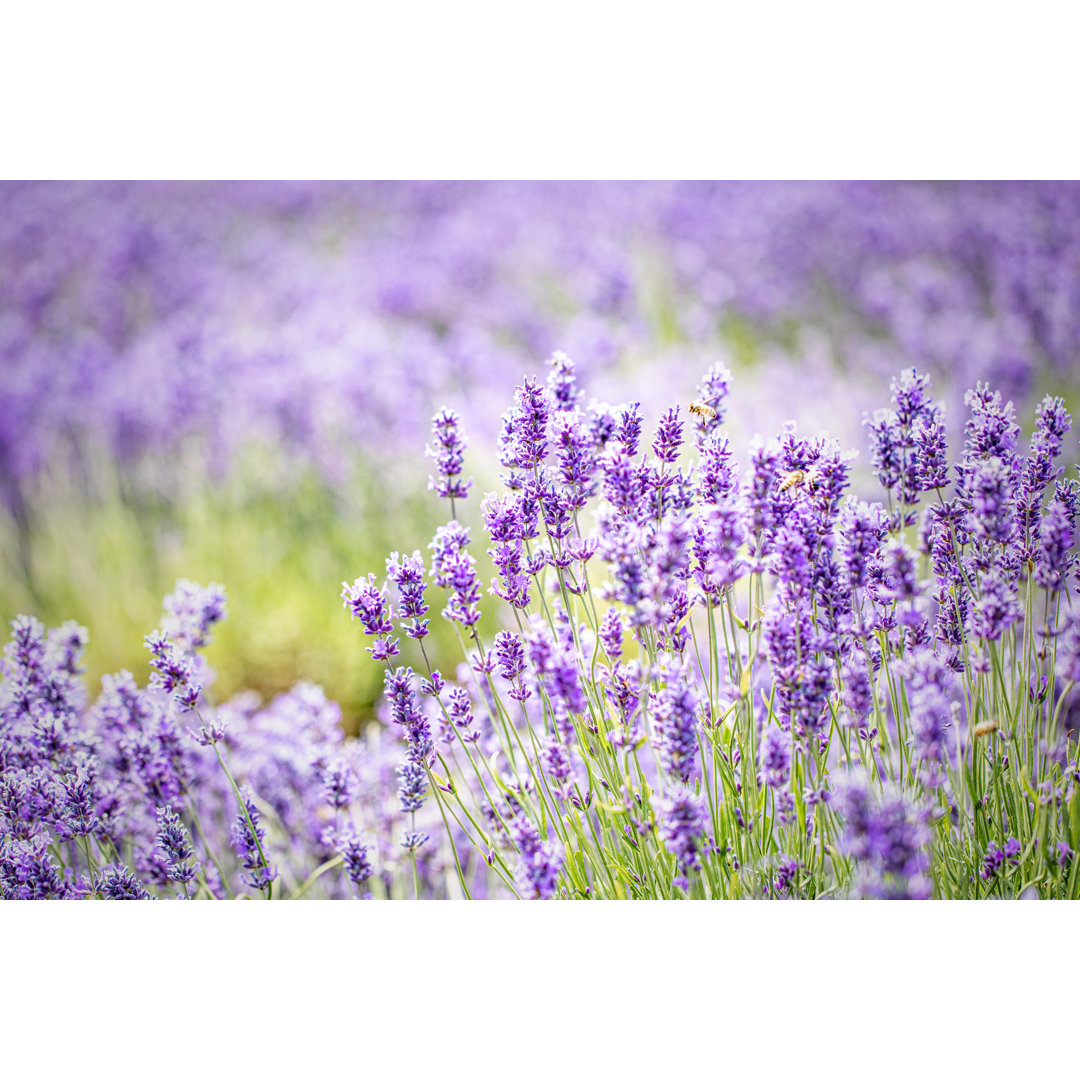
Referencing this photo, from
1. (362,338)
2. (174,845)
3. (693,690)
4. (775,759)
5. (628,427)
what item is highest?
(362,338)

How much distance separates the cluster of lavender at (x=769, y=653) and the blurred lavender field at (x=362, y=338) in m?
0.45

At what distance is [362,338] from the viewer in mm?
2094

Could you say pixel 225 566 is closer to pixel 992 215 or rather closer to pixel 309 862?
pixel 309 862

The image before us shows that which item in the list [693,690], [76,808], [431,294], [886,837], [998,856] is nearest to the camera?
[886,837]

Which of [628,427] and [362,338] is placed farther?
[362,338]

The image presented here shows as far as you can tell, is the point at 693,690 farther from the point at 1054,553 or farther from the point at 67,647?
the point at 67,647

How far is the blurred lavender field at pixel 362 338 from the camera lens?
5.82 ft

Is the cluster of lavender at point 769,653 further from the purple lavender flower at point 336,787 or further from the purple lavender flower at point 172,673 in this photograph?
the purple lavender flower at point 172,673

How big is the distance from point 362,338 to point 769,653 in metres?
1.33

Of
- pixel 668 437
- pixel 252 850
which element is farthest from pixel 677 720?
pixel 252 850

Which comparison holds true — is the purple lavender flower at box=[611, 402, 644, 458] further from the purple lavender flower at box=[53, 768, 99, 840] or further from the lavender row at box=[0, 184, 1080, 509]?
the purple lavender flower at box=[53, 768, 99, 840]

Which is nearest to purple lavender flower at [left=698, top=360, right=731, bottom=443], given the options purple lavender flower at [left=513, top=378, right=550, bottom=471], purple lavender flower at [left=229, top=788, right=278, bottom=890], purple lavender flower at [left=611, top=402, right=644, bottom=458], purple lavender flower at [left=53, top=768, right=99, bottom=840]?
purple lavender flower at [left=611, top=402, right=644, bottom=458]
